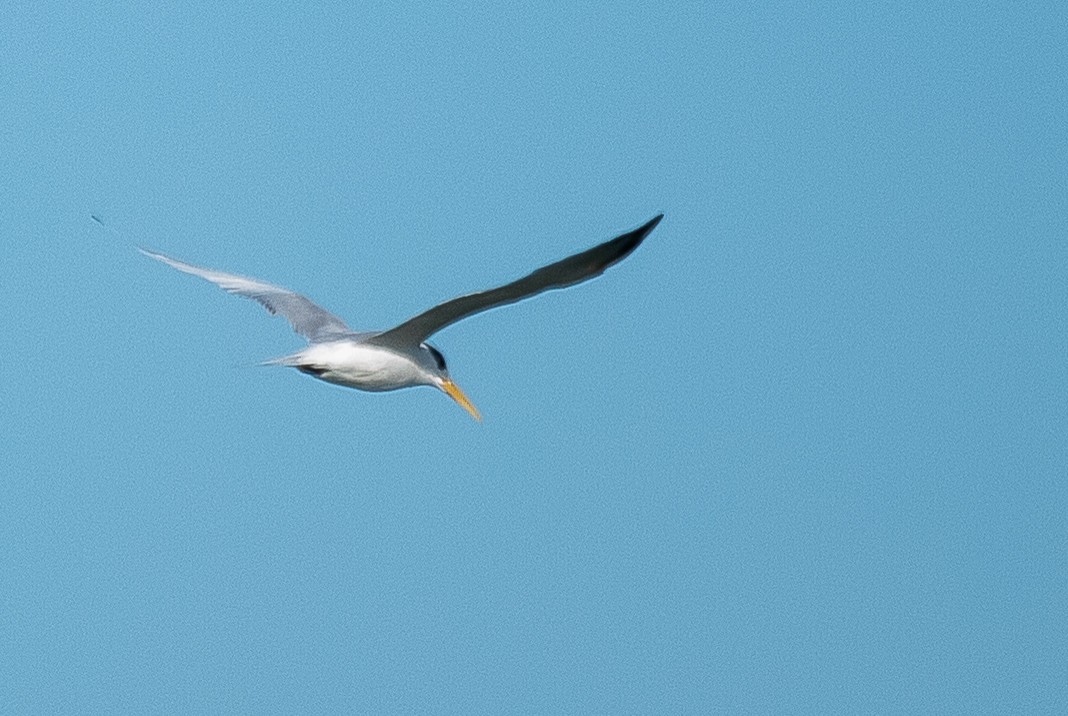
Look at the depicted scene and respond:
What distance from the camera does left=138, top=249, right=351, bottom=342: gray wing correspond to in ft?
42.9

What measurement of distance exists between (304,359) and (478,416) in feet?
4.92

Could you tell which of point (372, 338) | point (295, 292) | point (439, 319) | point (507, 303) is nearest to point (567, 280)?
point (507, 303)

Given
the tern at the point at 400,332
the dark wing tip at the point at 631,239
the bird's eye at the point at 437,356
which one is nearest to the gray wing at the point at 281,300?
the tern at the point at 400,332

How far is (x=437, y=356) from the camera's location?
39.2 ft

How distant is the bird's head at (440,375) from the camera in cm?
1182

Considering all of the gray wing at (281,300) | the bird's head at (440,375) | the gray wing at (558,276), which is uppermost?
the gray wing at (281,300)

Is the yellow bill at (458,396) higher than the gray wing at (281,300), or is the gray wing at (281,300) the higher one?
the gray wing at (281,300)

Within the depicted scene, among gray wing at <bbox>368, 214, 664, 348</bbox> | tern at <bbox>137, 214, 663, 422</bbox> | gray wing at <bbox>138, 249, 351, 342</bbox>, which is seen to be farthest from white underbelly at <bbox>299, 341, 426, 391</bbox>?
gray wing at <bbox>368, 214, 664, 348</bbox>

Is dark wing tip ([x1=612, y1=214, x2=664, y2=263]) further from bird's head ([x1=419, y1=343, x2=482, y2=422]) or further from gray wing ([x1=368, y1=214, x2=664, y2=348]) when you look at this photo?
bird's head ([x1=419, y1=343, x2=482, y2=422])

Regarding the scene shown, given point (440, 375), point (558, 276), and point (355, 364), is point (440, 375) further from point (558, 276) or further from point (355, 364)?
point (558, 276)

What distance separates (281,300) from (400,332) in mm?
3082

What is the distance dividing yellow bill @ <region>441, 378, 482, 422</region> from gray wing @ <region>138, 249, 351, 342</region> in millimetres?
1049

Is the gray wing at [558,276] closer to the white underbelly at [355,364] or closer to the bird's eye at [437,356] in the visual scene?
the white underbelly at [355,364]

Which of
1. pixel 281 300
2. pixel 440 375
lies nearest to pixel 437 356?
pixel 440 375
